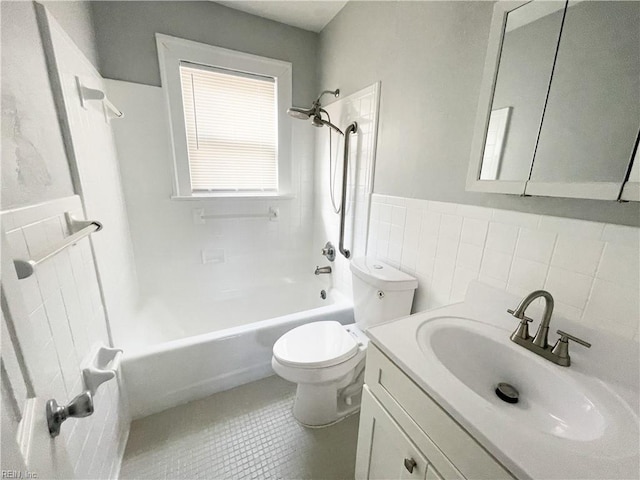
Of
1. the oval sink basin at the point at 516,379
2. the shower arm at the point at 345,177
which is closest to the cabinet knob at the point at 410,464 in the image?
the oval sink basin at the point at 516,379

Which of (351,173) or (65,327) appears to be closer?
(65,327)

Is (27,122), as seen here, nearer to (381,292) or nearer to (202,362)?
(202,362)

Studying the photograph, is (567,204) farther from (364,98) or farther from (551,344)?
(364,98)

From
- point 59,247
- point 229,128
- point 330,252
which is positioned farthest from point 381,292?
point 229,128

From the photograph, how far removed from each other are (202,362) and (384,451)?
108 centimetres

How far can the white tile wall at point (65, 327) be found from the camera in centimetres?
62

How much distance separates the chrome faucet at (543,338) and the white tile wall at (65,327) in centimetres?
Result: 111

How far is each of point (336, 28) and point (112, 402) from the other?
2.61m

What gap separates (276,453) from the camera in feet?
3.95

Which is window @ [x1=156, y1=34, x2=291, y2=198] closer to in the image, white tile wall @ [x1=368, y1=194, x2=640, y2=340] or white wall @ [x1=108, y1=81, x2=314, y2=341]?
white wall @ [x1=108, y1=81, x2=314, y2=341]

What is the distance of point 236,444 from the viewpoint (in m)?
1.24

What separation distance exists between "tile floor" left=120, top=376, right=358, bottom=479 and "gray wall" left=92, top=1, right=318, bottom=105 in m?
2.14

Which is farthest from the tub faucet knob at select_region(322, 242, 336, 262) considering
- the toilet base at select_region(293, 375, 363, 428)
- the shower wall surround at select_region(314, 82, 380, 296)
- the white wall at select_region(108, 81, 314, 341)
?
the toilet base at select_region(293, 375, 363, 428)

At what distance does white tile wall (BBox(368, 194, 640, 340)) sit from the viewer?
2.19ft
